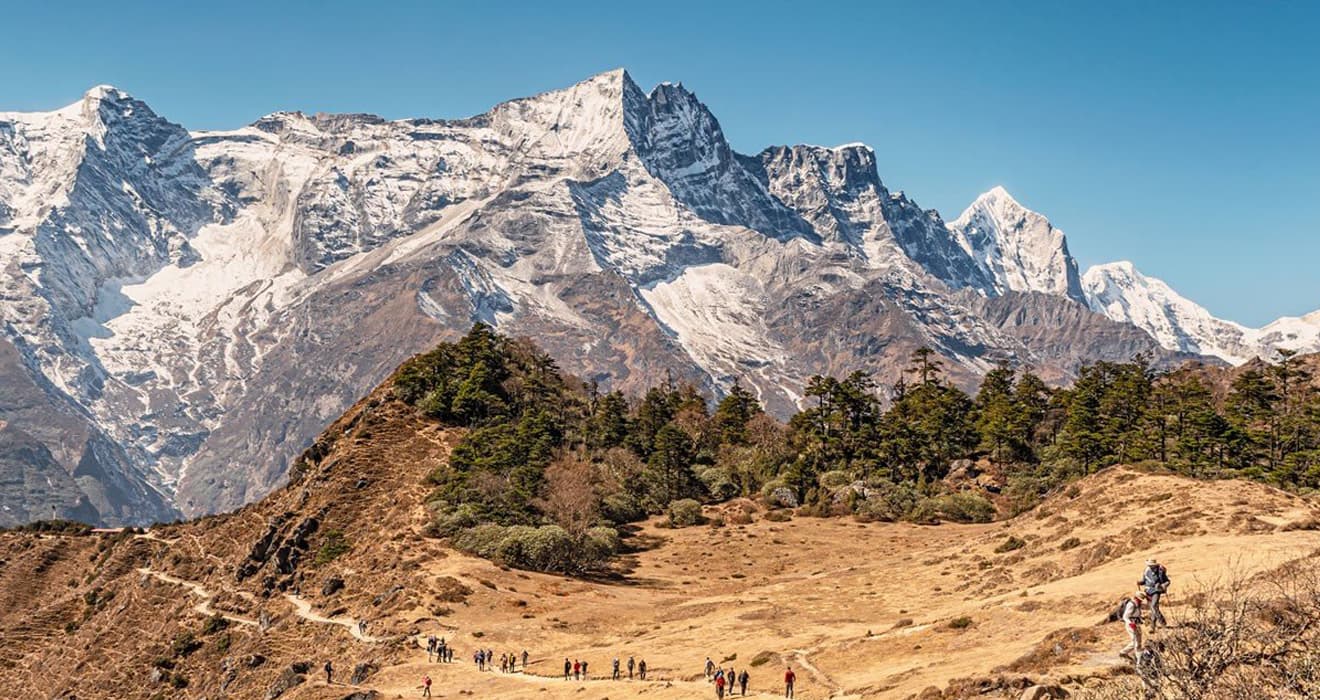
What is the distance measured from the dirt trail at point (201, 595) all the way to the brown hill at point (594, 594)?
34 cm

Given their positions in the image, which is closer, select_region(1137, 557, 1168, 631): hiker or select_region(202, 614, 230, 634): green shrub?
select_region(1137, 557, 1168, 631): hiker

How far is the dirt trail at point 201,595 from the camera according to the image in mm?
Answer: 86688

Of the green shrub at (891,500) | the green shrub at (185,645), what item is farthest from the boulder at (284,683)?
the green shrub at (891,500)

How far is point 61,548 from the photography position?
135 meters

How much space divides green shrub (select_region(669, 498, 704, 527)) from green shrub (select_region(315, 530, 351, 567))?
126 feet

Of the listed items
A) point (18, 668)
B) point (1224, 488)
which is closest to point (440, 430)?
point (18, 668)

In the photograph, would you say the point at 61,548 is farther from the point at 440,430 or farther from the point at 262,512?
the point at 440,430

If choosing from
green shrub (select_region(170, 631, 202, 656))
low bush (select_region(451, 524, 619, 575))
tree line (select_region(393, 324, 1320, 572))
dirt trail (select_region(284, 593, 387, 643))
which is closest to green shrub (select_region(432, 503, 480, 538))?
tree line (select_region(393, 324, 1320, 572))

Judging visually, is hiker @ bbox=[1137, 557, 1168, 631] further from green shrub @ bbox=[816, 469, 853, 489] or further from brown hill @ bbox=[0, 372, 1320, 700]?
green shrub @ bbox=[816, 469, 853, 489]

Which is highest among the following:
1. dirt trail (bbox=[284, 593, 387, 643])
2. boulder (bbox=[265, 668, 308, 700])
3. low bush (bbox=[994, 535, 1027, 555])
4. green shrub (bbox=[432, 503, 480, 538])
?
green shrub (bbox=[432, 503, 480, 538])

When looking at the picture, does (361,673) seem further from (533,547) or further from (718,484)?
(718,484)

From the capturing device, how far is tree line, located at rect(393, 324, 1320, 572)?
9681 centimetres

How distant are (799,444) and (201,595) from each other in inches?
3153

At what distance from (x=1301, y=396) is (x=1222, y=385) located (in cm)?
4406
